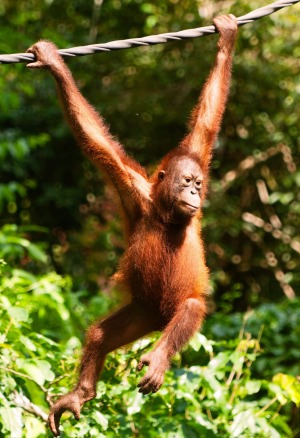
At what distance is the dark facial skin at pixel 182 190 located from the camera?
433 centimetres

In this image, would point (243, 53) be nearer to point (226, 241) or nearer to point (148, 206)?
point (226, 241)

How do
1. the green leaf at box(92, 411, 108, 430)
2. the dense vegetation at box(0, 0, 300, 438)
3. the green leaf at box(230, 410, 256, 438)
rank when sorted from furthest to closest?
the dense vegetation at box(0, 0, 300, 438)
the green leaf at box(230, 410, 256, 438)
the green leaf at box(92, 411, 108, 430)

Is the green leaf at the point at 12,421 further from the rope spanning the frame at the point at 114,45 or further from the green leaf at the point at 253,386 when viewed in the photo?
the rope spanning the frame at the point at 114,45

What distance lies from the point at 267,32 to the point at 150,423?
6029mm

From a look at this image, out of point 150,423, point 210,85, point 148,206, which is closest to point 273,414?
point 150,423

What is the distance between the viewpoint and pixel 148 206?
446cm

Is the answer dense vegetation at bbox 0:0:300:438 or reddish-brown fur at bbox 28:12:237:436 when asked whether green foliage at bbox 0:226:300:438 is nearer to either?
reddish-brown fur at bbox 28:12:237:436

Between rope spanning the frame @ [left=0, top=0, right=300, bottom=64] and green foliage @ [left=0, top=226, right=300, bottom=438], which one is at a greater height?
rope spanning the frame @ [left=0, top=0, right=300, bottom=64]

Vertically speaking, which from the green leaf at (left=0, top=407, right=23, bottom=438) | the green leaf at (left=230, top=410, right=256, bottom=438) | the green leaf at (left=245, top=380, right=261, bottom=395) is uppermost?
the green leaf at (left=0, top=407, right=23, bottom=438)

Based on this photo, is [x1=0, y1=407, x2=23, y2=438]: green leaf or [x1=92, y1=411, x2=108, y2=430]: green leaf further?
[x1=92, y1=411, x2=108, y2=430]: green leaf

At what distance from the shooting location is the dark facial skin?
4.33m

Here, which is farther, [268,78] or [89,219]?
[89,219]

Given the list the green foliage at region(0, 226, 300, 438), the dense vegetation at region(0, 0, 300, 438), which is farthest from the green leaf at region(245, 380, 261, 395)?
the dense vegetation at region(0, 0, 300, 438)

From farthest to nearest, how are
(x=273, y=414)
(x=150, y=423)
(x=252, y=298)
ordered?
1. (x=252, y=298)
2. (x=273, y=414)
3. (x=150, y=423)
